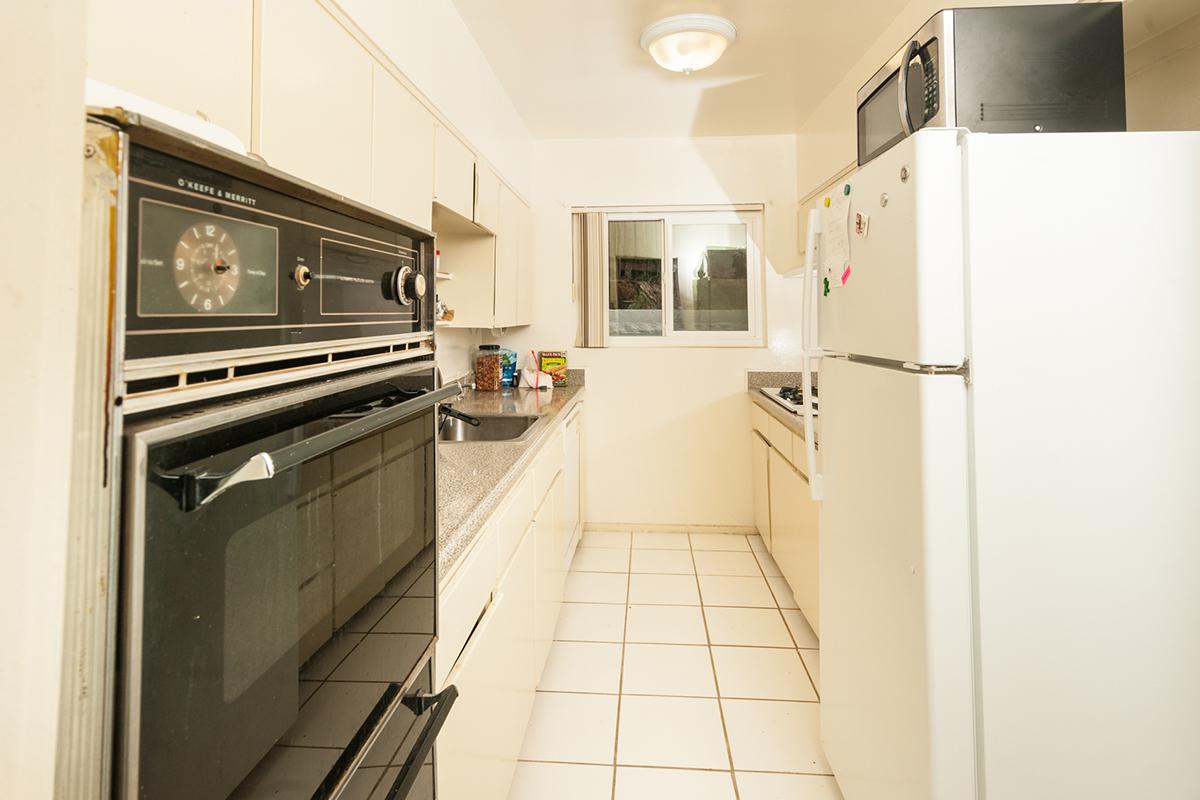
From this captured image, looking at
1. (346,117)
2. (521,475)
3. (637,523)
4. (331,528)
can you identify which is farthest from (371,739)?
(637,523)

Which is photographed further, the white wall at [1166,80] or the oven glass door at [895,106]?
the oven glass door at [895,106]

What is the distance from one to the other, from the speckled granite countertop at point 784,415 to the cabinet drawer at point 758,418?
3 cm

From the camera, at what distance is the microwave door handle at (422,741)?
2.57 feet

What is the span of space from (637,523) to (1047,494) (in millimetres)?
2907

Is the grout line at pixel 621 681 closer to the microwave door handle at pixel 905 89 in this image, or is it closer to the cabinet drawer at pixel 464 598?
the cabinet drawer at pixel 464 598

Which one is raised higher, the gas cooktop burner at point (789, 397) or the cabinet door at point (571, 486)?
the gas cooktop burner at point (789, 397)

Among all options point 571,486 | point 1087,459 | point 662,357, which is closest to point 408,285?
point 1087,459

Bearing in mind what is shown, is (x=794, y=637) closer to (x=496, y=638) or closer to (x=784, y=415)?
(x=784, y=415)

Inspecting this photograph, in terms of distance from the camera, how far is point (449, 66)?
2080 mm

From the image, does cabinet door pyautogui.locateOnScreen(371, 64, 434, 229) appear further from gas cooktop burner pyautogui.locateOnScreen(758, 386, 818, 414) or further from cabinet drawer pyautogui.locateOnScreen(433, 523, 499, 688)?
gas cooktop burner pyautogui.locateOnScreen(758, 386, 818, 414)

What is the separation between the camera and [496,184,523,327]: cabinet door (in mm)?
2842

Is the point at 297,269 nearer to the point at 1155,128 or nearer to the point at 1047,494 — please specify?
the point at 1047,494

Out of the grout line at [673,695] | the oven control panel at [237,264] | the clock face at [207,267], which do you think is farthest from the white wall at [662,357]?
the clock face at [207,267]

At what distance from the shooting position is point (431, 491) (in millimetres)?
963
